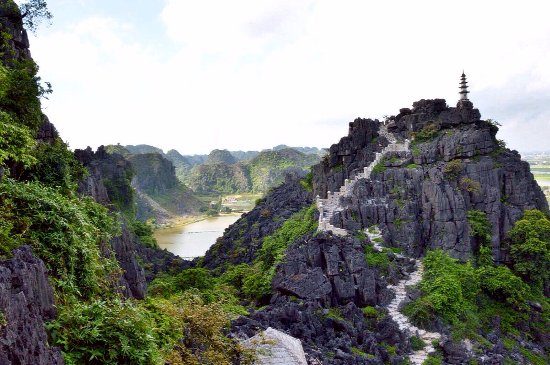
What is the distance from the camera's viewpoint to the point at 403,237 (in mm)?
Result: 27719

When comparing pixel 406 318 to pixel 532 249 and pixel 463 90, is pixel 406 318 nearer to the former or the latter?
pixel 532 249

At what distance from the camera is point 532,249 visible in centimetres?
2627

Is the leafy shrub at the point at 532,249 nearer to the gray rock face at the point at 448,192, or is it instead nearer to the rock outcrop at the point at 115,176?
the gray rock face at the point at 448,192

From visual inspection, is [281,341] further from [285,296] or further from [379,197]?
[379,197]

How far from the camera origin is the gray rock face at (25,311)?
5.80 meters

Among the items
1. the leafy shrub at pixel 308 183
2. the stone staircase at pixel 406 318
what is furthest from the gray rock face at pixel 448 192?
the leafy shrub at pixel 308 183

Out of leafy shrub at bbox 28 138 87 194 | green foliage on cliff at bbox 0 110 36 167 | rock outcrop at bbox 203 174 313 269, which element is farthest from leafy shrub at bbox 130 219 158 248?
green foliage on cliff at bbox 0 110 36 167

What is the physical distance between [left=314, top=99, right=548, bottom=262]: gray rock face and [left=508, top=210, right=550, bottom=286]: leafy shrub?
0.84 metres

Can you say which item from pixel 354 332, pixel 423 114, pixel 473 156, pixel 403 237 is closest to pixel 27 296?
pixel 354 332

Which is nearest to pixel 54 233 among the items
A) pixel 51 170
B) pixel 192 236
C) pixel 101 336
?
pixel 101 336

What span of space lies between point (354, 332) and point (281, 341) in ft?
20.6

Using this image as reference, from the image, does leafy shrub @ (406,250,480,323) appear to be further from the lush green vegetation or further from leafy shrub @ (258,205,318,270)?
leafy shrub @ (258,205,318,270)

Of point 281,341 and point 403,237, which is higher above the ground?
point 403,237

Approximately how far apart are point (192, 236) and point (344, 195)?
58.1 m
